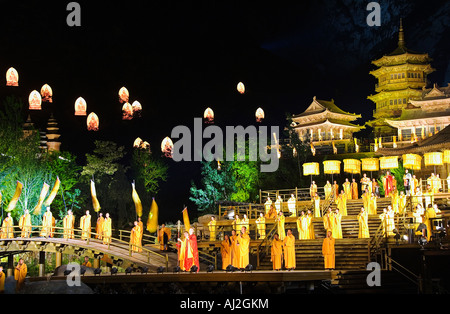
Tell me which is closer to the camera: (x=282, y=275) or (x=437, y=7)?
(x=282, y=275)

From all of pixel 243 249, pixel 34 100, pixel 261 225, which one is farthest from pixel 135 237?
pixel 34 100

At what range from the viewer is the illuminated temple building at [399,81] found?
44.0m

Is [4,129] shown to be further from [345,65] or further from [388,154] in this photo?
[345,65]

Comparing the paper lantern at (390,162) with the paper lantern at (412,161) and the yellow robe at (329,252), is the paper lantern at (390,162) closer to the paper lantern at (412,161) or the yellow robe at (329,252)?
the paper lantern at (412,161)

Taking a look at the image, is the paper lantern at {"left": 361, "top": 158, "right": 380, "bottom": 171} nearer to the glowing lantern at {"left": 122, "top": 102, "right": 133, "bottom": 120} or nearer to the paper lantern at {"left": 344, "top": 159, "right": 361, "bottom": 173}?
the paper lantern at {"left": 344, "top": 159, "right": 361, "bottom": 173}

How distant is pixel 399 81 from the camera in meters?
44.7

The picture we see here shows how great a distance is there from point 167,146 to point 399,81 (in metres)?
18.3

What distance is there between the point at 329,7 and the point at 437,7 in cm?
1256

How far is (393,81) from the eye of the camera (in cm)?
4488

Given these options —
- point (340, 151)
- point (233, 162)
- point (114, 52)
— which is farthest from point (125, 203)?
point (114, 52)

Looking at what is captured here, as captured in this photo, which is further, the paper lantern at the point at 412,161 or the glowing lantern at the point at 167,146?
the glowing lantern at the point at 167,146

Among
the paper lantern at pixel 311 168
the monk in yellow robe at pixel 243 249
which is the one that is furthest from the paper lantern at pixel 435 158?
the monk in yellow robe at pixel 243 249

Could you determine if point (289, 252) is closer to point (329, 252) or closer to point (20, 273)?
point (329, 252)

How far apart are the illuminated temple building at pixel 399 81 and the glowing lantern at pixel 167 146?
15.3 metres
